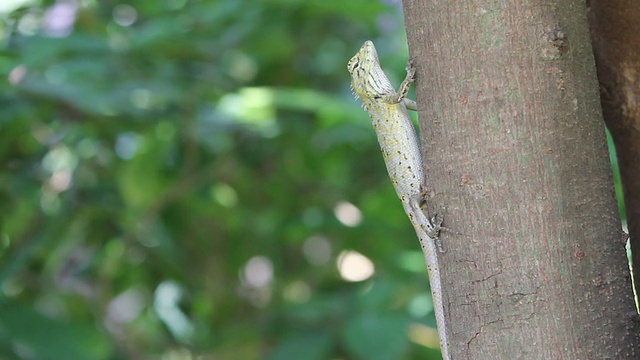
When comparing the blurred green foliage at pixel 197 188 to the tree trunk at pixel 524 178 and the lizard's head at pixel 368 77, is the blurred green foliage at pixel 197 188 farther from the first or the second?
the tree trunk at pixel 524 178

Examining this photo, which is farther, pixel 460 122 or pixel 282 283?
pixel 282 283

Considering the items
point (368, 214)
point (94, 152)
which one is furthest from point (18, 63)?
point (368, 214)

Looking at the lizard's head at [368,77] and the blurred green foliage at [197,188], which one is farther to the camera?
the blurred green foliage at [197,188]

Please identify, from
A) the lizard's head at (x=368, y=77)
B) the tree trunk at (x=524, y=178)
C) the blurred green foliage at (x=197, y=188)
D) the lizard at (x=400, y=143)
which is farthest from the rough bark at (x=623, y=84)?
the blurred green foliage at (x=197, y=188)

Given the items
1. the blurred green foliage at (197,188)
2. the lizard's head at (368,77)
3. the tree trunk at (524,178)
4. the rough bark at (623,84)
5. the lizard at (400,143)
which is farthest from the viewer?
the blurred green foliage at (197,188)

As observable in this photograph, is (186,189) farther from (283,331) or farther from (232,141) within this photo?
(283,331)

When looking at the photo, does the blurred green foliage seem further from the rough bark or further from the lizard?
the rough bark

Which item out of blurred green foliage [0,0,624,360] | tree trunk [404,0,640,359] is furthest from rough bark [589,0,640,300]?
blurred green foliage [0,0,624,360]
